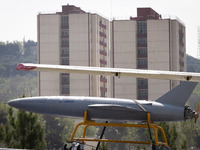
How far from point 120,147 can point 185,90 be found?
96.2 meters

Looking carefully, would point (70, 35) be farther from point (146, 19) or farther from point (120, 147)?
point (120, 147)

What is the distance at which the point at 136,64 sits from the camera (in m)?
125

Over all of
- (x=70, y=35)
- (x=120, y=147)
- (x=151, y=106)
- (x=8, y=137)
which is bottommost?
(x=120, y=147)

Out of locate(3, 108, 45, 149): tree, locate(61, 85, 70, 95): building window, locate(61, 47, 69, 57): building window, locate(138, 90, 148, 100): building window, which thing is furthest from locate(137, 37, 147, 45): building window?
locate(3, 108, 45, 149): tree

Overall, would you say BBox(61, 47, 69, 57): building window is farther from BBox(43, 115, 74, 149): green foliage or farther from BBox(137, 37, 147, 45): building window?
BBox(137, 37, 147, 45): building window

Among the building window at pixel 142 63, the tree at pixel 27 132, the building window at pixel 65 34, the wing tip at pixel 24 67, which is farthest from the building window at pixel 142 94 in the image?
the wing tip at pixel 24 67

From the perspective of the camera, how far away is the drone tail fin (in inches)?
1030

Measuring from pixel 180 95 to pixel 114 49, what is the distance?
97653 millimetres

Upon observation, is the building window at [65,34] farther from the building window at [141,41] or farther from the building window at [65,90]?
the building window at [141,41]

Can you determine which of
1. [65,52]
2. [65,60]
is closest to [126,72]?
[65,60]

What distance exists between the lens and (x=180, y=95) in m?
26.3

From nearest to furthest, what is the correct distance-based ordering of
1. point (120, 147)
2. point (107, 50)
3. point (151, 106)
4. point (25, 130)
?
1. point (151, 106)
2. point (25, 130)
3. point (120, 147)
4. point (107, 50)

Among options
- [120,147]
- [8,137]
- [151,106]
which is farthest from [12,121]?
[120,147]

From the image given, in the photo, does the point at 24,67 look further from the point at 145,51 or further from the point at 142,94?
the point at 145,51
